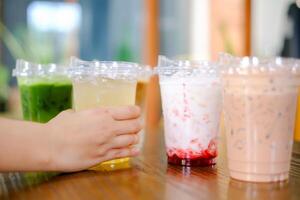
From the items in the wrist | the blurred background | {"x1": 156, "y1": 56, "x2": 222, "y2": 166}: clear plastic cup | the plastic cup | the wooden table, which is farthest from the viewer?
the blurred background

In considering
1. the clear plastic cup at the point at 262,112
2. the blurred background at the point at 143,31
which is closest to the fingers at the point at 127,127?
the clear plastic cup at the point at 262,112

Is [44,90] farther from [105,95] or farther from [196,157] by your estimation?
[196,157]

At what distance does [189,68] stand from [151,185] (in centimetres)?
27

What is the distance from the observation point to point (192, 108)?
0.88 m

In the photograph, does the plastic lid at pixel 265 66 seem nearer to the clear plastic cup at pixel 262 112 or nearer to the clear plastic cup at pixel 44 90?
the clear plastic cup at pixel 262 112

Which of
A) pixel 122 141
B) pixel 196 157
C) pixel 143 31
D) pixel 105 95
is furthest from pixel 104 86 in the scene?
pixel 143 31

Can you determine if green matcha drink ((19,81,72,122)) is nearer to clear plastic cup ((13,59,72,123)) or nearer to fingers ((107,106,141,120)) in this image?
clear plastic cup ((13,59,72,123))

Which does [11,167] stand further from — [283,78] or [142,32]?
[142,32]

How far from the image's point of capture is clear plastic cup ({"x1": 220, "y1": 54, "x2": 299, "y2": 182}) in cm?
70

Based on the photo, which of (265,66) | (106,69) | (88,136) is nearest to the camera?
(265,66)

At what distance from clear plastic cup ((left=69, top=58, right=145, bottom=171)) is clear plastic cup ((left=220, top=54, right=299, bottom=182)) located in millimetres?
243

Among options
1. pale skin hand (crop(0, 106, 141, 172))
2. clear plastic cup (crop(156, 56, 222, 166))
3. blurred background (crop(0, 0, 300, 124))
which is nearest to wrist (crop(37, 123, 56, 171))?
pale skin hand (crop(0, 106, 141, 172))

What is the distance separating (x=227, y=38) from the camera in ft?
13.9

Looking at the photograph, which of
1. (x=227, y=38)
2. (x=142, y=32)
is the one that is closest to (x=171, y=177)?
(x=227, y=38)
